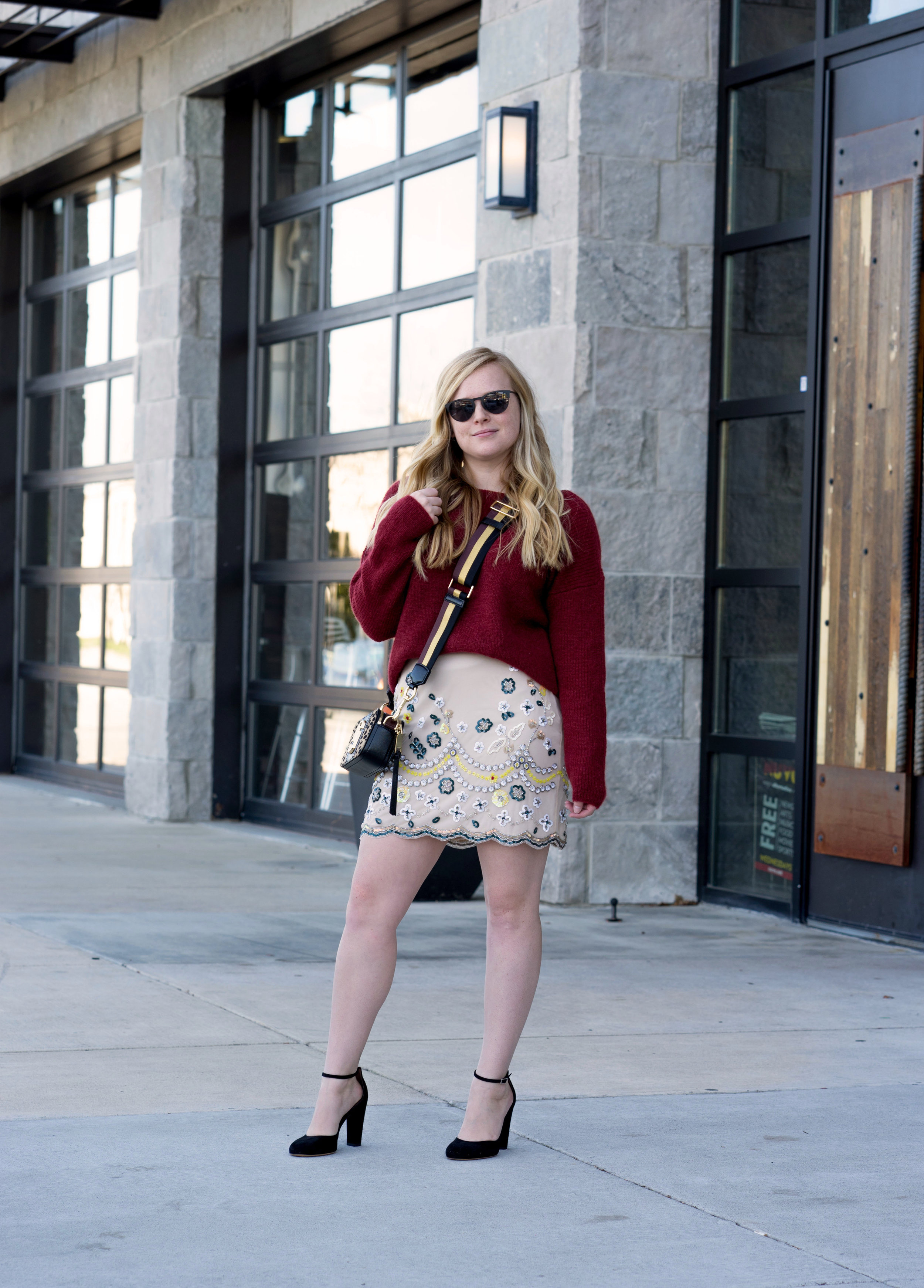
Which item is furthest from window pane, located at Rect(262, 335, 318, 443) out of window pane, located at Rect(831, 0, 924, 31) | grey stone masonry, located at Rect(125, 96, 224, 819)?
window pane, located at Rect(831, 0, 924, 31)

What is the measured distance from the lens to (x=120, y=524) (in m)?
13.3

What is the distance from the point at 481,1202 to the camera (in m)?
3.60

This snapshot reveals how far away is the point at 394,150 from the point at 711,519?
136 inches

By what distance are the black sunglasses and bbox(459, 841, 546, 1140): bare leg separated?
96cm

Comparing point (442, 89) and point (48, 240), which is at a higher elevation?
point (48, 240)

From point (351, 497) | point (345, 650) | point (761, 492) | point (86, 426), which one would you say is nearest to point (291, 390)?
point (351, 497)

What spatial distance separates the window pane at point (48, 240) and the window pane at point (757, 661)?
8225mm

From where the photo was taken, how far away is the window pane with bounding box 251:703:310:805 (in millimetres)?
11125

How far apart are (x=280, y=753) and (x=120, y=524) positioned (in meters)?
2.82

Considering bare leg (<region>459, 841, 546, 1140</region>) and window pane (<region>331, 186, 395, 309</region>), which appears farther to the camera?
window pane (<region>331, 186, 395, 309</region>)

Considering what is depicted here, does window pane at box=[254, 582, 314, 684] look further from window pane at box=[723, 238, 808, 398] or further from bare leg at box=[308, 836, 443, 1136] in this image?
bare leg at box=[308, 836, 443, 1136]

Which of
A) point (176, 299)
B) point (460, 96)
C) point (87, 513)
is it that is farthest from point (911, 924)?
point (87, 513)

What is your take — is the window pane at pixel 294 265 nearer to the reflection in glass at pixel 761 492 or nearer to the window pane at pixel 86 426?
the window pane at pixel 86 426

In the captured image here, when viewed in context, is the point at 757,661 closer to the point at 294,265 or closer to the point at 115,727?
the point at 294,265
